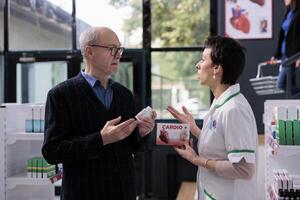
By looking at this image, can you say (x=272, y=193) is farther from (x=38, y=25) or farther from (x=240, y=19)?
(x=38, y=25)

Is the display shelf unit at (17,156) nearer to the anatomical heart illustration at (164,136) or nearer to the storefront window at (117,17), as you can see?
the anatomical heart illustration at (164,136)

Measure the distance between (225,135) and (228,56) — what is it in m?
0.40

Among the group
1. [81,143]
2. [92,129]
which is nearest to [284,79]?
[92,129]

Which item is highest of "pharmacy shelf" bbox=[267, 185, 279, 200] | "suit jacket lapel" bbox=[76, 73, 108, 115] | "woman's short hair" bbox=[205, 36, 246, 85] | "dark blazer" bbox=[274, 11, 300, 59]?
"dark blazer" bbox=[274, 11, 300, 59]

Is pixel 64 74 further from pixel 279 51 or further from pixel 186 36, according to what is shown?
pixel 279 51

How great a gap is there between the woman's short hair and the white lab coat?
0.23ft

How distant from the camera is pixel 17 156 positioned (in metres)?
3.35

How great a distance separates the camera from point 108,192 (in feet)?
6.51

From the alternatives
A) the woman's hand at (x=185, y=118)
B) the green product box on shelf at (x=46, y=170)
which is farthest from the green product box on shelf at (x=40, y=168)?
the woman's hand at (x=185, y=118)

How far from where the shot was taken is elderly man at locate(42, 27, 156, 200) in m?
1.88

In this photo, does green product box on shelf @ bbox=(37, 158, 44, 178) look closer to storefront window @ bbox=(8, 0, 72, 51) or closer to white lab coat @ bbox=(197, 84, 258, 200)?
white lab coat @ bbox=(197, 84, 258, 200)

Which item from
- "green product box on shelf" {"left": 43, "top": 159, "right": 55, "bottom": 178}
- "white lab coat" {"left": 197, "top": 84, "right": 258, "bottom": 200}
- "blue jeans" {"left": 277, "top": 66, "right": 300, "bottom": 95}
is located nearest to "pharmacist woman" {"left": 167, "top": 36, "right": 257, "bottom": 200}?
"white lab coat" {"left": 197, "top": 84, "right": 258, "bottom": 200}

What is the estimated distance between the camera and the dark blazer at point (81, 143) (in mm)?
1899

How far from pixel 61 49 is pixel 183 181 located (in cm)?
275
